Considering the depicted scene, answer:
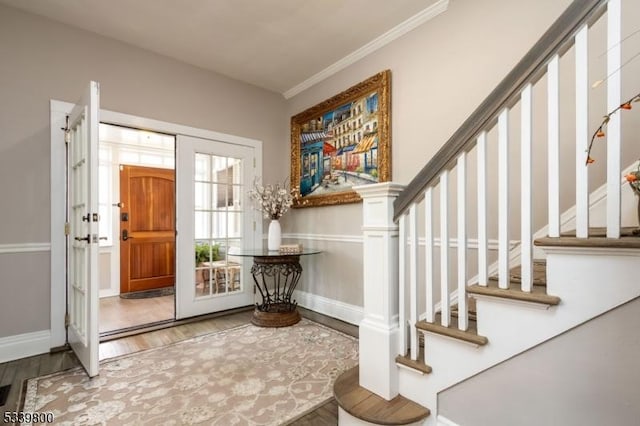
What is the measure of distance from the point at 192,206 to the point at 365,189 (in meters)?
2.43

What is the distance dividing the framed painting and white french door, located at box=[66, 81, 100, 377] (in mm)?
2123

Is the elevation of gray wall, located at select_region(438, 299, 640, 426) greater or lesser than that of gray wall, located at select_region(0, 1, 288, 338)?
lesser

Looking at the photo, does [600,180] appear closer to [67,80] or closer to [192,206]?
[192,206]

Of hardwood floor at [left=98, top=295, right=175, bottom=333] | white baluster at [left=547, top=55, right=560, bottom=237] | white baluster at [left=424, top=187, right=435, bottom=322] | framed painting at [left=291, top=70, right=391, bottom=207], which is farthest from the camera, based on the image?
hardwood floor at [left=98, top=295, right=175, bottom=333]

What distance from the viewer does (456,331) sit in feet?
4.39

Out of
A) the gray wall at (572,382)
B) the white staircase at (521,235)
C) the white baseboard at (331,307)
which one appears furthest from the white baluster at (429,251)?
the white baseboard at (331,307)

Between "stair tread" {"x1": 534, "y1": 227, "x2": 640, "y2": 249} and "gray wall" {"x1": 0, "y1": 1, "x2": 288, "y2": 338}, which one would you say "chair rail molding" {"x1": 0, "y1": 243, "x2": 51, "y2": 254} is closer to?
"gray wall" {"x1": 0, "y1": 1, "x2": 288, "y2": 338}

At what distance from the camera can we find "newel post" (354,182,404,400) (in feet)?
5.01

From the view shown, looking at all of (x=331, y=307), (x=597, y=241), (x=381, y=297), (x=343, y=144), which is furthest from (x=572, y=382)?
(x=343, y=144)

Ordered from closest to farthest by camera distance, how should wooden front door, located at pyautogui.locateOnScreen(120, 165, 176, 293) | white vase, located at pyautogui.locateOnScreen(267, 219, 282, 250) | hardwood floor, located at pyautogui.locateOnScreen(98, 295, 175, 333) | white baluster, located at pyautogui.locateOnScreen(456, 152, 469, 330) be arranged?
white baluster, located at pyautogui.locateOnScreen(456, 152, 469, 330)
hardwood floor, located at pyautogui.locateOnScreen(98, 295, 175, 333)
white vase, located at pyautogui.locateOnScreen(267, 219, 282, 250)
wooden front door, located at pyautogui.locateOnScreen(120, 165, 176, 293)

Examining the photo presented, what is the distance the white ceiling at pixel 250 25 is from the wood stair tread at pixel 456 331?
2.45 meters

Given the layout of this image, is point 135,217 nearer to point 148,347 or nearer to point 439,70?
point 148,347

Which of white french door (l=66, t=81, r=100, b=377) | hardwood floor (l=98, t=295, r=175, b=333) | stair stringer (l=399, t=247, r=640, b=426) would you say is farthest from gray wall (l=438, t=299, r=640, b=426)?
hardwood floor (l=98, t=295, r=175, b=333)

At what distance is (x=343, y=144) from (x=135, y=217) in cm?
364
